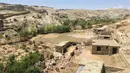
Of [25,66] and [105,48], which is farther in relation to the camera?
[105,48]

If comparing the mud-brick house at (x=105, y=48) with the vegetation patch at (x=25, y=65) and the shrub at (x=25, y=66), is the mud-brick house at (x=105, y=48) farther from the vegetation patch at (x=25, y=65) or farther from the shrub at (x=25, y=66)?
the shrub at (x=25, y=66)

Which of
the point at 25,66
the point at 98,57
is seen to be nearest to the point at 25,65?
the point at 25,66

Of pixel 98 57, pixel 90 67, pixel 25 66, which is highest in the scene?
pixel 90 67

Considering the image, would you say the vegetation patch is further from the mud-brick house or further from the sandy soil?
the mud-brick house

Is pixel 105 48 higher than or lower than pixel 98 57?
higher

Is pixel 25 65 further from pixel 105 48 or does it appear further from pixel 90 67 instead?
pixel 105 48

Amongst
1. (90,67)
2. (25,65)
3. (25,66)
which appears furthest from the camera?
(25,65)

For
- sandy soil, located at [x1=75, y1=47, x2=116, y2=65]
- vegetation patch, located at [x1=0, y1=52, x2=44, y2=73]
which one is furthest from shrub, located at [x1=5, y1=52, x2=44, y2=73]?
sandy soil, located at [x1=75, y1=47, x2=116, y2=65]

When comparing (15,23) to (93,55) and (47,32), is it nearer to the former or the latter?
(47,32)

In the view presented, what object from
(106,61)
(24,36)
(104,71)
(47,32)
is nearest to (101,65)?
(104,71)

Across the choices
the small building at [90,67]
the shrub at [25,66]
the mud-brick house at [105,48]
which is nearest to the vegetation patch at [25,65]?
the shrub at [25,66]

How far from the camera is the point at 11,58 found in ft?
107

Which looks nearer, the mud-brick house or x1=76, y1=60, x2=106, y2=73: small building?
x1=76, y1=60, x2=106, y2=73: small building

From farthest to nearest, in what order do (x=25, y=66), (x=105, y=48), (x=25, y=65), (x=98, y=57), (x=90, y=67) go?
(x=105, y=48) → (x=98, y=57) → (x=25, y=65) → (x=25, y=66) → (x=90, y=67)
